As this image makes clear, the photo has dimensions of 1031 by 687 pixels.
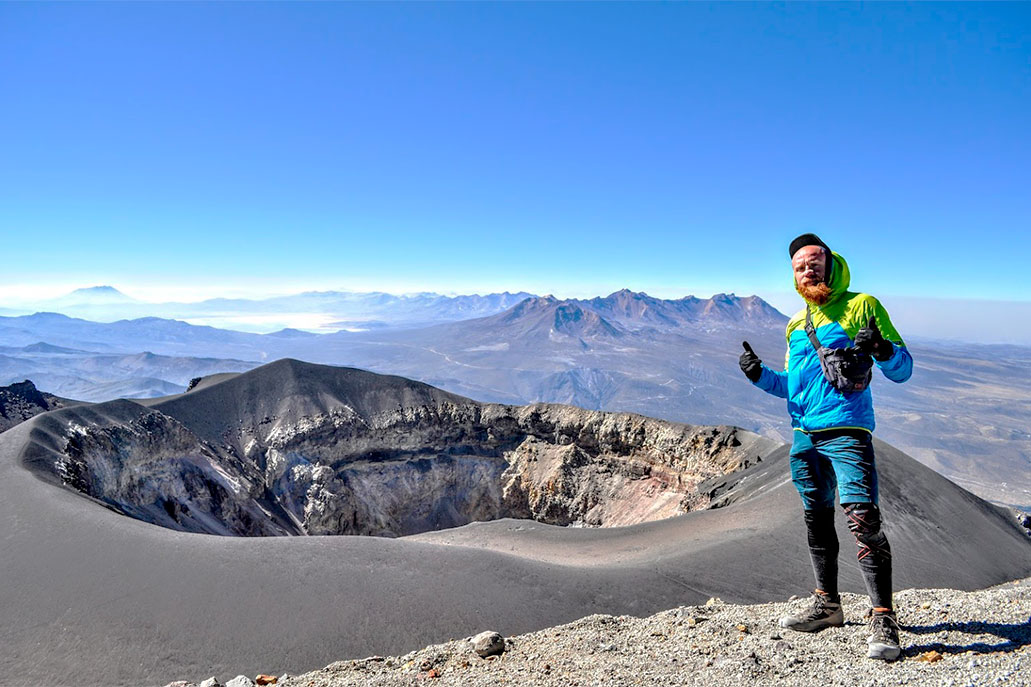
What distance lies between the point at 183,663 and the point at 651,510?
26569 millimetres

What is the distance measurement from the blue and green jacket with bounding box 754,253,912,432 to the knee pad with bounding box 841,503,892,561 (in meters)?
0.66

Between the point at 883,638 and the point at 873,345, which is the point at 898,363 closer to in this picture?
the point at 873,345

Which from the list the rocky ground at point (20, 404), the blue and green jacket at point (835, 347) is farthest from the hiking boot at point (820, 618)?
the rocky ground at point (20, 404)

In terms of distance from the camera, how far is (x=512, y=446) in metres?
39.8

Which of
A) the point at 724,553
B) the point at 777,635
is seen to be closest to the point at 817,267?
the point at 777,635

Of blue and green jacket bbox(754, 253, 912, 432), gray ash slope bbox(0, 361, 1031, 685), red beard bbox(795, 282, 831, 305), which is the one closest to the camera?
blue and green jacket bbox(754, 253, 912, 432)

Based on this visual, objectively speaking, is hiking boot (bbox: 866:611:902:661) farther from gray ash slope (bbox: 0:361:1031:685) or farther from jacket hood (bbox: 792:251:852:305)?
gray ash slope (bbox: 0:361:1031:685)

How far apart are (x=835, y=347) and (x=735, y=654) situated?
2.79 m

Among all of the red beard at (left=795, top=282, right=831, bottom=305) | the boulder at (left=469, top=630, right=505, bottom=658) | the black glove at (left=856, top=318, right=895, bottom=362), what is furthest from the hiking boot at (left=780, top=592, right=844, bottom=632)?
the boulder at (left=469, top=630, right=505, bottom=658)

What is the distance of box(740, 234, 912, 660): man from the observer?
4.50m

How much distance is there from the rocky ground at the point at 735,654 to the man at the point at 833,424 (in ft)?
0.91

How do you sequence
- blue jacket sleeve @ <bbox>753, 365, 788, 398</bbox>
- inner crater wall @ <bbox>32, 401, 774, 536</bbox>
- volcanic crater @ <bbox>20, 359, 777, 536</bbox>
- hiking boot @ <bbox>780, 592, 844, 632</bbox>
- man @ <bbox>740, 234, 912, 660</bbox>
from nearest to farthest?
man @ <bbox>740, 234, 912, 660</bbox>
hiking boot @ <bbox>780, 592, 844, 632</bbox>
blue jacket sleeve @ <bbox>753, 365, 788, 398</bbox>
inner crater wall @ <bbox>32, 401, 774, 536</bbox>
volcanic crater @ <bbox>20, 359, 777, 536</bbox>

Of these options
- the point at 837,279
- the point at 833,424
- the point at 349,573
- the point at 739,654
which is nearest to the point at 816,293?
the point at 837,279

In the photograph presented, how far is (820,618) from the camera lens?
5.08 metres
